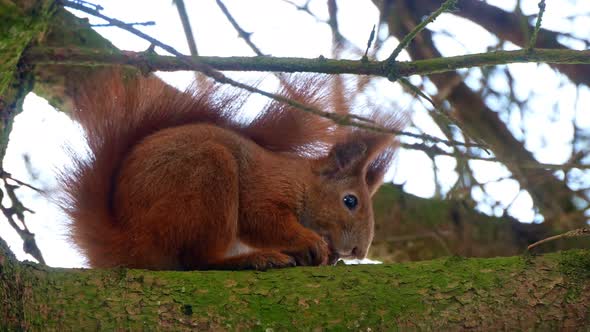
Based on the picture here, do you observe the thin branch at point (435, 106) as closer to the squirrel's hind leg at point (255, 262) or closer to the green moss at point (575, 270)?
the green moss at point (575, 270)

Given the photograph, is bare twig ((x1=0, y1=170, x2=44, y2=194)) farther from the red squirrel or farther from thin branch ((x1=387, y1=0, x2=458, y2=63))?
thin branch ((x1=387, y1=0, x2=458, y2=63))

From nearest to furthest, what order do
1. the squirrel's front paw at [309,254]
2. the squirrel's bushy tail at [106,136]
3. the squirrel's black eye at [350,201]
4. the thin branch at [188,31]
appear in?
1. the squirrel's bushy tail at [106,136]
2. the squirrel's front paw at [309,254]
3. the squirrel's black eye at [350,201]
4. the thin branch at [188,31]

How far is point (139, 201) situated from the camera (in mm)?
2303

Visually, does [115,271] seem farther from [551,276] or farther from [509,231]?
[509,231]

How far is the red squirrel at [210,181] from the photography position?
227 cm

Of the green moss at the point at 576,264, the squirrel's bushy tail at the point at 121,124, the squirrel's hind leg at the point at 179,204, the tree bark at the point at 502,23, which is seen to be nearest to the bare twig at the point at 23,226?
the squirrel's bushy tail at the point at 121,124

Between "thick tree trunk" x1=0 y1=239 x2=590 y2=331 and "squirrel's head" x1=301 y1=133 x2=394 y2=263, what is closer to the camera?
"thick tree trunk" x1=0 y1=239 x2=590 y2=331

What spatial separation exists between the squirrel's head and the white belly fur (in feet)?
1.04

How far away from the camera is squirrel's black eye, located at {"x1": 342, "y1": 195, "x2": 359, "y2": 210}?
293 cm

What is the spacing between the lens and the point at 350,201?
2.94 metres

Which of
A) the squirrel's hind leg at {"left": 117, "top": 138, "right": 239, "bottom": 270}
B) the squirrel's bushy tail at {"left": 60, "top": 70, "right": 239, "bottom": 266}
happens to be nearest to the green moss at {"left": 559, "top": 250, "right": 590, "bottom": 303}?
the squirrel's hind leg at {"left": 117, "top": 138, "right": 239, "bottom": 270}

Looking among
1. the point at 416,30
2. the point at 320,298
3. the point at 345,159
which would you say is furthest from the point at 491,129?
the point at 320,298

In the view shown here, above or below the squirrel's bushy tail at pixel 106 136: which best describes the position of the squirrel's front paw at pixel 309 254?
below

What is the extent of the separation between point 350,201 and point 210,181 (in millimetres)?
815
